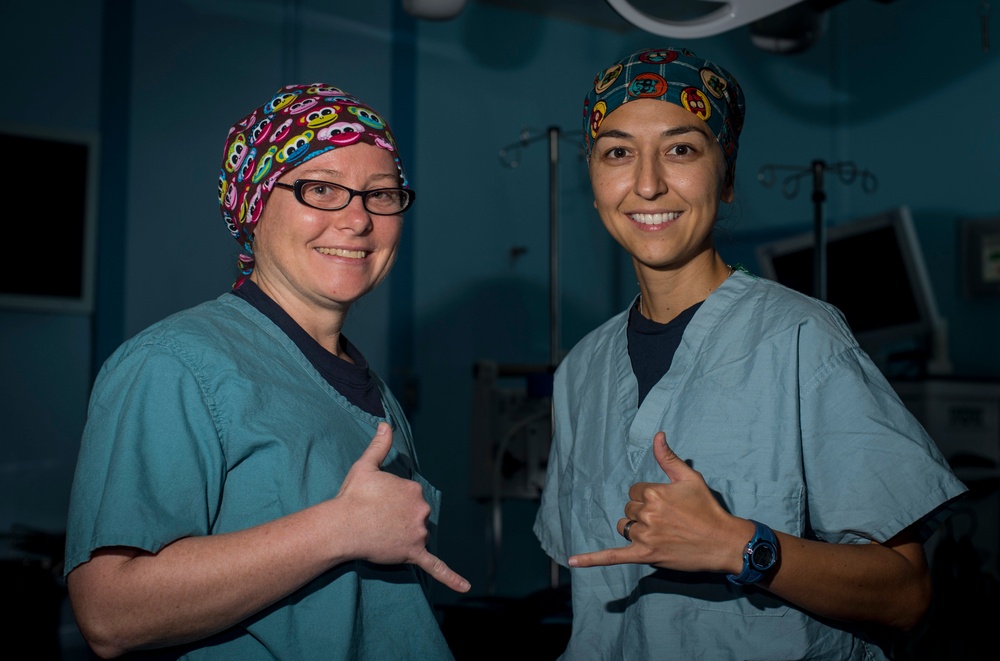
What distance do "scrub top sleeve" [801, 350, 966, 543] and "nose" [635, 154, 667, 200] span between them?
0.32m

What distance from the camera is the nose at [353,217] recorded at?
1.15 m

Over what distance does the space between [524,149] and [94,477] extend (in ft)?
11.5

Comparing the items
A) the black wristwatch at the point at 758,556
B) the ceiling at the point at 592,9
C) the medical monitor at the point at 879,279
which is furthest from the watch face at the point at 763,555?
Answer: the ceiling at the point at 592,9

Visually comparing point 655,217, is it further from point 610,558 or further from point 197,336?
point 197,336

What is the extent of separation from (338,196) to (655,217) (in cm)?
43

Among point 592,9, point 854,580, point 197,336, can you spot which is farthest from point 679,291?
point 592,9

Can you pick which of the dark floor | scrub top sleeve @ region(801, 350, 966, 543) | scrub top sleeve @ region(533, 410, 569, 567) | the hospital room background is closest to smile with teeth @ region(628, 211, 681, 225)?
scrub top sleeve @ region(801, 350, 966, 543)

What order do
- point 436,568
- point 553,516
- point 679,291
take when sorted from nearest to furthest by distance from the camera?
1. point 436,568
2. point 679,291
3. point 553,516

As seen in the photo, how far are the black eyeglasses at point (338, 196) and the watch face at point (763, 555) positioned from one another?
63cm

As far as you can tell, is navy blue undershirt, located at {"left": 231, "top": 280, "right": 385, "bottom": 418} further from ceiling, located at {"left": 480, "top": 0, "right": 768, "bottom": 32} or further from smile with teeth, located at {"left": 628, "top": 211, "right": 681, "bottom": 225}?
ceiling, located at {"left": 480, "top": 0, "right": 768, "bottom": 32}

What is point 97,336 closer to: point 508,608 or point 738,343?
point 508,608

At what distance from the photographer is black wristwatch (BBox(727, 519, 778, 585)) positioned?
0.95 m

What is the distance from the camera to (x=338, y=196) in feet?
3.81

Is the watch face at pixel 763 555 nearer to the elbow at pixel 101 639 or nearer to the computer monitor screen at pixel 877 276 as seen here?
the elbow at pixel 101 639
